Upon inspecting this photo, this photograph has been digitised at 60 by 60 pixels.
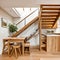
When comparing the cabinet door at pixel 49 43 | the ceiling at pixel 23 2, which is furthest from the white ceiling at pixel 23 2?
the cabinet door at pixel 49 43

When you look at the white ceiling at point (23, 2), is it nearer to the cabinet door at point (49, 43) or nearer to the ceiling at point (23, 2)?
the ceiling at point (23, 2)

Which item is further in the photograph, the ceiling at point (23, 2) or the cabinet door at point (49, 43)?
the cabinet door at point (49, 43)

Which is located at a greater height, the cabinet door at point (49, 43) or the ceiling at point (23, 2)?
the ceiling at point (23, 2)

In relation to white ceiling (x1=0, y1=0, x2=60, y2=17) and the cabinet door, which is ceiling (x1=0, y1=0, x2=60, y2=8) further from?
the cabinet door

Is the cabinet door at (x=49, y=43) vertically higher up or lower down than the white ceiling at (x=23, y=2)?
lower down

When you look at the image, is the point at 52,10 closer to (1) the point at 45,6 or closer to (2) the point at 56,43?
(1) the point at 45,6

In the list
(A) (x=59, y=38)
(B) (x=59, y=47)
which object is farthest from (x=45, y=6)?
(B) (x=59, y=47)

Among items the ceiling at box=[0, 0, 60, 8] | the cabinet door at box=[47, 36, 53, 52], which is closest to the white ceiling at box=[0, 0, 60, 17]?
the ceiling at box=[0, 0, 60, 8]

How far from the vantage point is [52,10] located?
5418 millimetres

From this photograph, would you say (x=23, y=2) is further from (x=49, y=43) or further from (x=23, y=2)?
(x=49, y=43)

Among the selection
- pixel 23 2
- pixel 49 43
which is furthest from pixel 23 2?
pixel 49 43

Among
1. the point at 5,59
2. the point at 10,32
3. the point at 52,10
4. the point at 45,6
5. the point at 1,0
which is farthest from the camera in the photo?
the point at 10,32

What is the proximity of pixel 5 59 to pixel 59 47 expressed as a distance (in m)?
2.71

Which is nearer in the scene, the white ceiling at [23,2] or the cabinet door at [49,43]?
the white ceiling at [23,2]
